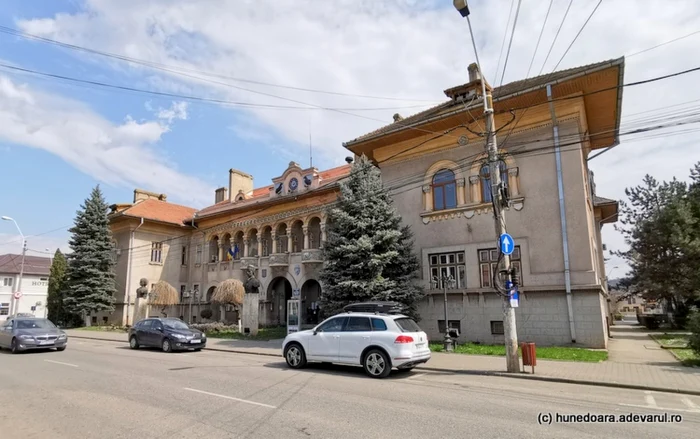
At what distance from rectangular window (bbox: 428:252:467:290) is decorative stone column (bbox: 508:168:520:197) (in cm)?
360

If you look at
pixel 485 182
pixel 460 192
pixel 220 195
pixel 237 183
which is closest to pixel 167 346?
pixel 460 192

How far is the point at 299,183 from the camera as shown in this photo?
106 ft

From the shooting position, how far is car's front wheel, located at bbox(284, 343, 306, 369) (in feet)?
40.5

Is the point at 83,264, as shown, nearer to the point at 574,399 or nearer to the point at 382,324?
the point at 382,324

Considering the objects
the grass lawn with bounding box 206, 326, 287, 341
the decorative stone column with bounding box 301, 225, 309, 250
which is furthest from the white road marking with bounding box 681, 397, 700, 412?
the decorative stone column with bounding box 301, 225, 309, 250

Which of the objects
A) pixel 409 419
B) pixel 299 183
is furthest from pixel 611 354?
pixel 299 183

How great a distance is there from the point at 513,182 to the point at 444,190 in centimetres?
338

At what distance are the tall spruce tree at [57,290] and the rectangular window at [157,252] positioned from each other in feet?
23.8

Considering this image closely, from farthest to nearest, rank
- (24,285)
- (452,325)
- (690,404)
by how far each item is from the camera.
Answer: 1. (24,285)
2. (452,325)
3. (690,404)

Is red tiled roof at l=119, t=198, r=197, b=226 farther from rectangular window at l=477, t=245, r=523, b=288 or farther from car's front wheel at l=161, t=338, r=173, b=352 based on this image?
rectangular window at l=477, t=245, r=523, b=288

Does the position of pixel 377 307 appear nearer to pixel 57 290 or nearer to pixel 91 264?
pixel 91 264

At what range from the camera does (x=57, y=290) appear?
131 ft

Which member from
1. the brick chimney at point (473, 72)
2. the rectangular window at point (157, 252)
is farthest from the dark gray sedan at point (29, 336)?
the brick chimney at point (473, 72)

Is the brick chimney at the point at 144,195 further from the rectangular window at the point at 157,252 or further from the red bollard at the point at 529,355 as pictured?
the red bollard at the point at 529,355
